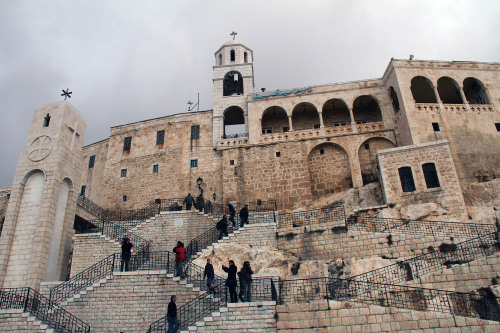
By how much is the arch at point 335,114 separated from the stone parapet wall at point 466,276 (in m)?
17.8

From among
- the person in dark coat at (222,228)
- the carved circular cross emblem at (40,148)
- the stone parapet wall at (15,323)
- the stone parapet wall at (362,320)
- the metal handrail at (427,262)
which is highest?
the carved circular cross emblem at (40,148)

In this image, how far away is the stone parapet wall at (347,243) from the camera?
16219 mm

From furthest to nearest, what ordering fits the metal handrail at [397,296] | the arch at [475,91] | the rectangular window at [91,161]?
the rectangular window at [91,161] < the arch at [475,91] < the metal handrail at [397,296]

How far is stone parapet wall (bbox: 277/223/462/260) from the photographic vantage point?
16.2 metres

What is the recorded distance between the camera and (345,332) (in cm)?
1230

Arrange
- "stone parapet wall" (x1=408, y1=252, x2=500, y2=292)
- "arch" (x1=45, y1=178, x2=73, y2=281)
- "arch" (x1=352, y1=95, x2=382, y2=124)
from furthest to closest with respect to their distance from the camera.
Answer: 1. "arch" (x1=352, y1=95, x2=382, y2=124)
2. "arch" (x1=45, y1=178, x2=73, y2=281)
3. "stone parapet wall" (x1=408, y1=252, x2=500, y2=292)

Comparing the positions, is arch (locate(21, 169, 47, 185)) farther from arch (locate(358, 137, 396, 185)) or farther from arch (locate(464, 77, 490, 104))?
arch (locate(464, 77, 490, 104))

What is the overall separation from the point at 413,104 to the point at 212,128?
14.5 metres

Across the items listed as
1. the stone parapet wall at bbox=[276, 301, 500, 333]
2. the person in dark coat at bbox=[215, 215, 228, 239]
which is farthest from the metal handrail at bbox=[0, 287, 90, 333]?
the stone parapet wall at bbox=[276, 301, 500, 333]

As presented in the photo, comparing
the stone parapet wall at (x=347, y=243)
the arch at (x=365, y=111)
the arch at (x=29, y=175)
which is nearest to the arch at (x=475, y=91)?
the arch at (x=365, y=111)

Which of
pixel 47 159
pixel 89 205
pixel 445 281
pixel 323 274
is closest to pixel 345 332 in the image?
pixel 323 274

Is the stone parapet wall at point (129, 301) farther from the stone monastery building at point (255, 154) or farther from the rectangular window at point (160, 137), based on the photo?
the rectangular window at point (160, 137)

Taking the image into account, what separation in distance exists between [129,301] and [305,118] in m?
20.4

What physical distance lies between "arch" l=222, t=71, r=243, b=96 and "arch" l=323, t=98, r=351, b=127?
726cm
